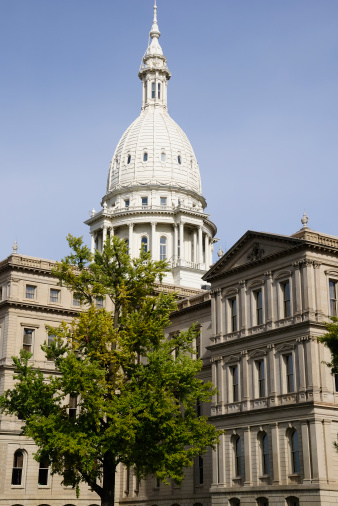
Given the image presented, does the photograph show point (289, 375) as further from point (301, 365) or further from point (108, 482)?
point (108, 482)

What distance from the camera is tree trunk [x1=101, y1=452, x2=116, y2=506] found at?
4400 centimetres

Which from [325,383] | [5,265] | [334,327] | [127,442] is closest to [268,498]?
[325,383]

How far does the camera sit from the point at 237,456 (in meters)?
57.1

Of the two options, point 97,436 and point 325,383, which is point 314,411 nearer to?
point 325,383

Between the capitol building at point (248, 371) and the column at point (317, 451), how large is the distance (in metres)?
0.06

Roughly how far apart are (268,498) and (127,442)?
566 inches

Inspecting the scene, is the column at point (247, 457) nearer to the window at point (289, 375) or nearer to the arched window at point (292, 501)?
the arched window at point (292, 501)

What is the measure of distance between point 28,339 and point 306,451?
97.0ft

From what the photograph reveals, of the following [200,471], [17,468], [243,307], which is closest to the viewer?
[243,307]

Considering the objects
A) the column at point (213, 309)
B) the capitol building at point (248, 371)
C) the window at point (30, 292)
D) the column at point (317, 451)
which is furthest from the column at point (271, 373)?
the window at point (30, 292)

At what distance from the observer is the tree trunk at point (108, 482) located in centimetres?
4400

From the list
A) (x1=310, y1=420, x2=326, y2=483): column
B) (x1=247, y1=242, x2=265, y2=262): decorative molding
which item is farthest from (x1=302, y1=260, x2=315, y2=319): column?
(x1=310, y1=420, x2=326, y2=483): column

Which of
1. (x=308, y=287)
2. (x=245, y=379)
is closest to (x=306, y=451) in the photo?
(x=245, y=379)

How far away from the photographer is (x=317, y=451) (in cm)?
4969
